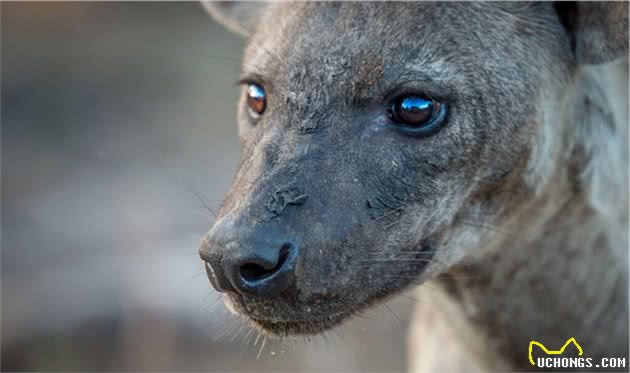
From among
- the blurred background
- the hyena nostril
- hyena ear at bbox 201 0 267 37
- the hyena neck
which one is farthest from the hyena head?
the blurred background

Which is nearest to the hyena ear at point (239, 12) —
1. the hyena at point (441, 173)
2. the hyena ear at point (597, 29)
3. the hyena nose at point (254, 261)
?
the hyena at point (441, 173)

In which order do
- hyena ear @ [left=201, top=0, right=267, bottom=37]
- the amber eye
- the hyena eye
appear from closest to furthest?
the hyena eye < the amber eye < hyena ear @ [left=201, top=0, right=267, bottom=37]

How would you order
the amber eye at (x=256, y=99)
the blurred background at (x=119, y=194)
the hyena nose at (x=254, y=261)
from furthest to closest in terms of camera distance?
the blurred background at (x=119, y=194)
the amber eye at (x=256, y=99)
the hyena nose at (x=254, y=261)

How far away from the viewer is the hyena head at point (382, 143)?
2467mm

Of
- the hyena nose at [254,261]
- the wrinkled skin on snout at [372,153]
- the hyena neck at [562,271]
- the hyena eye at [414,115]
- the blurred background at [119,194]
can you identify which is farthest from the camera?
the blurred background at [119,194]

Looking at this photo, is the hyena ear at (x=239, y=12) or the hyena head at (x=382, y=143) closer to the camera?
the hyena head at (x=382, y=143)

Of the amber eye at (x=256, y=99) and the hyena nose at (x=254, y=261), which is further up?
the amber eye at (x=256, y=99)

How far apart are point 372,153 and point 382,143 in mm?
50

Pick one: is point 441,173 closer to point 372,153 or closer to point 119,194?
point 372,153

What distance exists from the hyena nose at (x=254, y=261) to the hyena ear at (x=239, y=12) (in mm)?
1428

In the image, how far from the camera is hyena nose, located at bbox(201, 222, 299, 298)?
7.70ft

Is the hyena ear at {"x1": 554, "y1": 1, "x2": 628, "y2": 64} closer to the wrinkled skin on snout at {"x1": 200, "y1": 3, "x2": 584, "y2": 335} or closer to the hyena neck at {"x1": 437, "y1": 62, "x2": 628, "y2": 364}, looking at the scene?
the wrinkled skin on snout at {"x1": 200, "y1": 3, "x2": 584, "y2": 335}

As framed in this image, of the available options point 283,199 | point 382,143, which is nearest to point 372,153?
point 382,143

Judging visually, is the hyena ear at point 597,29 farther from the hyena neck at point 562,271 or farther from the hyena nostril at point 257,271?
the hyena nostril at point 257,271
